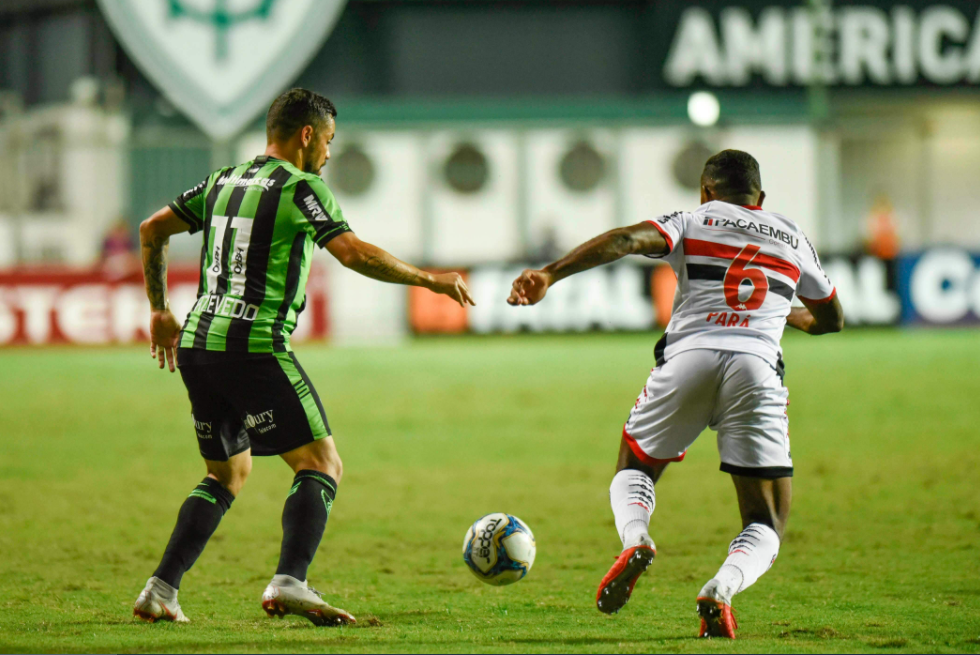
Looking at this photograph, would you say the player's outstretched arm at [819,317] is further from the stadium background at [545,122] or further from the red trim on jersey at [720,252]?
the stadium background at [545,122]

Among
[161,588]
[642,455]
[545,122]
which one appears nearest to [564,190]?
[545,122]

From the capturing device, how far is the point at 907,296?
21.3 m

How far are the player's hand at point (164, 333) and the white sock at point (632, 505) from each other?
6.46ft

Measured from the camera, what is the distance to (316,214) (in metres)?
4.75

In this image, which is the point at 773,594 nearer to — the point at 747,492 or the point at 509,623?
the point at 747,492

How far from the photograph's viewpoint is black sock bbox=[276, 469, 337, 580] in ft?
15.7

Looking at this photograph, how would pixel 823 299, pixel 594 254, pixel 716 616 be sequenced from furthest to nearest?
1. pixel 823 299
2. pixel 594 254
3. pixel 716 616

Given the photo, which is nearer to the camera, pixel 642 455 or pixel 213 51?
pixel 642 455

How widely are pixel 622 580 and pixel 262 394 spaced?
1575 millimetres

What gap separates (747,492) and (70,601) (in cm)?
298

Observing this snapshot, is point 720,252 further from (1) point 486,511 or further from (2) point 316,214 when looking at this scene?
(1) point 486,511

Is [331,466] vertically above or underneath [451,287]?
Answer: underneath

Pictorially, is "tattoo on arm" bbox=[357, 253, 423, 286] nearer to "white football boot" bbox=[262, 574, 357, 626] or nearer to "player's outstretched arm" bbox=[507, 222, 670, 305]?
"player's outstretched arm" bbox=[507, 222, 670, 305]

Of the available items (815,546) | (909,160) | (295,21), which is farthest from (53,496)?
(909,160)
